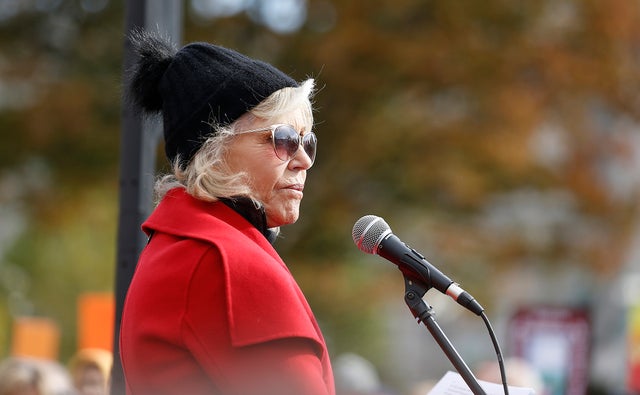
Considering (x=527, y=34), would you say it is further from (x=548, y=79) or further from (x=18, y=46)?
(x=18, y=46)

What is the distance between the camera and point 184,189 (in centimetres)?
265

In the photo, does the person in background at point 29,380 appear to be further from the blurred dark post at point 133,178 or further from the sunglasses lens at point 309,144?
the sunglasses lens at point 309,144

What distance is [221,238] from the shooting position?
2383mm

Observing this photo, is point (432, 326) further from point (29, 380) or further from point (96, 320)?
point (96, 320)

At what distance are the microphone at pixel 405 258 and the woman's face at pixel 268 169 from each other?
0.61 ft

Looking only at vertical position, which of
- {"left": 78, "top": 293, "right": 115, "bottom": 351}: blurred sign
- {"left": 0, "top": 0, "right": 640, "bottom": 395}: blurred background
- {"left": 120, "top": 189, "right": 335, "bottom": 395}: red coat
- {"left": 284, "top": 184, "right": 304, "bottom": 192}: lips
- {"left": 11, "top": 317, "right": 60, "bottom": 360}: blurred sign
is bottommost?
{"left": 11, "top": 317, "right": 60, "bottom": 360}: blurred sign

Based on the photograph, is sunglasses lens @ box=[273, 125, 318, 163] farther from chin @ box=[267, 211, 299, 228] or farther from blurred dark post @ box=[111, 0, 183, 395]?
blurred dark post @ box=[111, 0, 183, 395]

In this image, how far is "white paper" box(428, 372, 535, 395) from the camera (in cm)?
259

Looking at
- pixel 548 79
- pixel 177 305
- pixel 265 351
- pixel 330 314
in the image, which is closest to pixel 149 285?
pixel 177 305

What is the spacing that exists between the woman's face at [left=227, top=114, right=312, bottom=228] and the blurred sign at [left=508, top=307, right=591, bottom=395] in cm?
580

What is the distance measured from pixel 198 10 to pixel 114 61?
36.2 inches

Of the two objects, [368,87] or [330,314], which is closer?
[368,87]

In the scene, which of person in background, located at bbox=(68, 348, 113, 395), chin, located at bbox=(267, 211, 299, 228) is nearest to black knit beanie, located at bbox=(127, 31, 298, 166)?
chin, located at bbox=(267, 211, 299, 228)

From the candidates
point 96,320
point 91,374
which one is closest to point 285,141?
point 91,374
